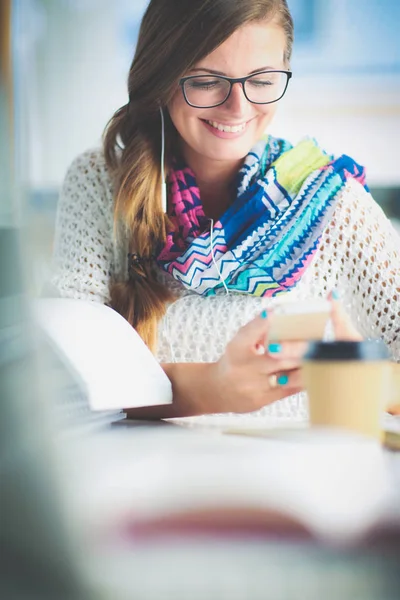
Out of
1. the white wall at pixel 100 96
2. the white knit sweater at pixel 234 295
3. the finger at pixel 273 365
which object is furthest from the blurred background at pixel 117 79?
the finger at pixel 273 365

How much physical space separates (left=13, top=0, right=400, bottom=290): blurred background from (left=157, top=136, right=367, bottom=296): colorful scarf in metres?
0.09

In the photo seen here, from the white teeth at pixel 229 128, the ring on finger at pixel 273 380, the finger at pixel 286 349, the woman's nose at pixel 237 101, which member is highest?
the woman's nose at pixel 237 101

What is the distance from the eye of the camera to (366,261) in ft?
3.40

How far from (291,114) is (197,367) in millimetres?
556

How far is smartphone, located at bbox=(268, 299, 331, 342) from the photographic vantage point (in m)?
0.53

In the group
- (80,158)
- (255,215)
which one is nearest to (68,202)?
(80,158)

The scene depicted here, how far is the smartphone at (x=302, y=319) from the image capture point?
0.53 meters

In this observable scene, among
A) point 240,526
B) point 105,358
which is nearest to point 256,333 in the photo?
point 105,358

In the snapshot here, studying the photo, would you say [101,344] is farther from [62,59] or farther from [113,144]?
[113,144]

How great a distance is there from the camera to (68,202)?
3.63ft

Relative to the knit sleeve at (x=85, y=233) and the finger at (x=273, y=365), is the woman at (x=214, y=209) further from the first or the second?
the finger at (x=273, y=365)

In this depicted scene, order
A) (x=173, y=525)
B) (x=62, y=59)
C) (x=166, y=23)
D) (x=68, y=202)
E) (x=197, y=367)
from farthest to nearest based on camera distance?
1. (x=68, y=202)
2. (x=166, y=23)
3. (x=197, y=367)
4. (x=62, y=59)
5. (x=173, y=525)

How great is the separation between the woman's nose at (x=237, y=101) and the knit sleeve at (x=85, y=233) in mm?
247

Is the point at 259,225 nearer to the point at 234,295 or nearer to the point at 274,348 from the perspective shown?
the point at 234,295
